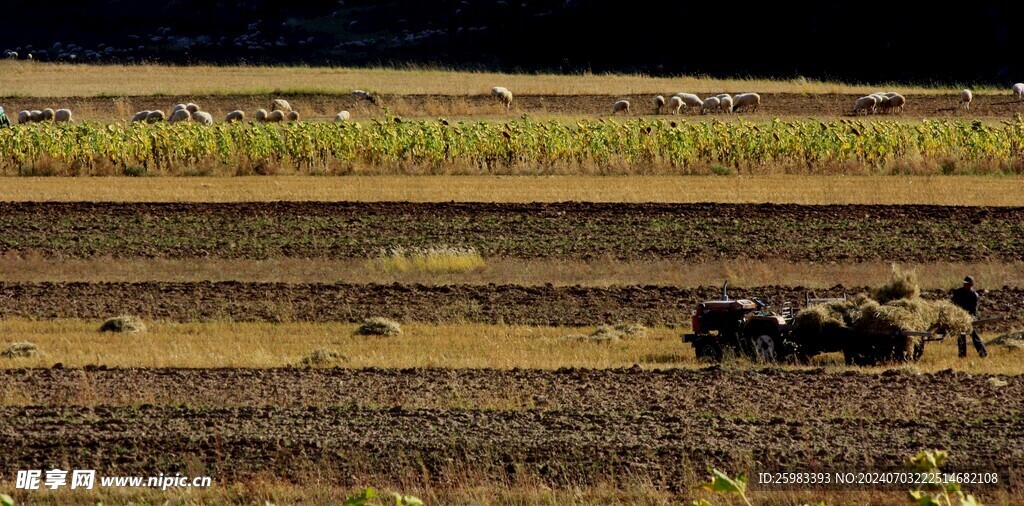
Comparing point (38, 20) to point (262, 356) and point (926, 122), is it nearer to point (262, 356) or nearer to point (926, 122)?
point (926, 122)

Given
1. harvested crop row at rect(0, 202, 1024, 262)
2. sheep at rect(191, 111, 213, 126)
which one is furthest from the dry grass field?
sheep at rect(191, 111, 213, 126)

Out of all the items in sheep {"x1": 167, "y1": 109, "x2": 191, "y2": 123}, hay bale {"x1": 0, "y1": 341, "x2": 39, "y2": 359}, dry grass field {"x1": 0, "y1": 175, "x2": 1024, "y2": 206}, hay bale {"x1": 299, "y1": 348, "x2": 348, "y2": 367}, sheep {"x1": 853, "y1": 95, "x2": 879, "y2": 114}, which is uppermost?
sheep {"x1": 853, "y1": 95, "x2": 879, "y2": 114}

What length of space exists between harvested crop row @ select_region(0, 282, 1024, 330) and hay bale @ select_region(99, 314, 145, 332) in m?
0.82

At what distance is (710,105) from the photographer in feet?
176

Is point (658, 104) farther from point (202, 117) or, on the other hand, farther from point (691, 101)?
point (202, 117)

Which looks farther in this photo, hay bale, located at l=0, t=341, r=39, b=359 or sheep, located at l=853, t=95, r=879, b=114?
sheep, located at l=853, t=95, r=879, b=114

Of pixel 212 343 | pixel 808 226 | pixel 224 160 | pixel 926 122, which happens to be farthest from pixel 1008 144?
pixel 212 343

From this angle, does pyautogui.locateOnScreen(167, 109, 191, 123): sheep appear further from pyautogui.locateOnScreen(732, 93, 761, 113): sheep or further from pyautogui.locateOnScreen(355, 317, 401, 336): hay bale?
pyautogui.locateOnScreen(355, 317, 401, 336): hay bale

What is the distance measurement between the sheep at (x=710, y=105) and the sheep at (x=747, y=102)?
0.70 m

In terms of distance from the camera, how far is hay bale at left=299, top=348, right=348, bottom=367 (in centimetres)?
1717

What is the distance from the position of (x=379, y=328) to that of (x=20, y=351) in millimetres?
5222

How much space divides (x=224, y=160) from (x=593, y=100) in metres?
22.9

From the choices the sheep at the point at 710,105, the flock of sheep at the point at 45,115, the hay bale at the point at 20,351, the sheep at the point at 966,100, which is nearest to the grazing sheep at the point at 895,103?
the sheep at the point at 966,100

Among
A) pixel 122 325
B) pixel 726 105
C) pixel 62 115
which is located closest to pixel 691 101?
pixel 726 105
